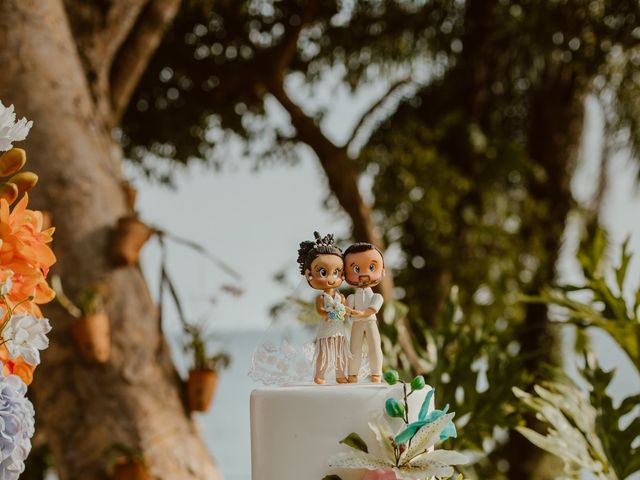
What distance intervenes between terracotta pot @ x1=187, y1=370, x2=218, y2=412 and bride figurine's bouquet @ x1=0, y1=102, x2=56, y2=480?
1692 mm

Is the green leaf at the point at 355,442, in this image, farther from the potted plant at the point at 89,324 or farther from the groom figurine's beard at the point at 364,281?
the potted plant at the point at 89,324

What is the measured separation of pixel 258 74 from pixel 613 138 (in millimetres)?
2664

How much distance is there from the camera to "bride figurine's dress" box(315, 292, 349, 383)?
1314 millimetres

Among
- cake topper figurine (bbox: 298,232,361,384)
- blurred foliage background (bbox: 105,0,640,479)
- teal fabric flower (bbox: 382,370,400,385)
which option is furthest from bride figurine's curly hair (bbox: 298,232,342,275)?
blurred foliage background (bbox: 105,0,640,479)

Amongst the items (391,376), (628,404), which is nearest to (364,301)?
(391,376)

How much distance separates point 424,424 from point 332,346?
214 millimetres

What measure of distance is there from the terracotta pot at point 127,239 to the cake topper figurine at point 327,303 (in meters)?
1.53

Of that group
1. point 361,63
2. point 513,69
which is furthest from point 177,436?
point 513,69

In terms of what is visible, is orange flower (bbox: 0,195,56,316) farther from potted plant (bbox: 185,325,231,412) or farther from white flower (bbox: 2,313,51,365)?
potted plant (bbox: 185,325,231,412)

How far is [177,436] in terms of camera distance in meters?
2.72

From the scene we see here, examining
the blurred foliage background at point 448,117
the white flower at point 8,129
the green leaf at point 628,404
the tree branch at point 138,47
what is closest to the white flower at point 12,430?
the white flower at point 8,129

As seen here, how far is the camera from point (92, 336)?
8.61 ft

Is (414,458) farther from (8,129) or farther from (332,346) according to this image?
(8,129)

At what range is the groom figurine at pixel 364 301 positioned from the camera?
1305 millimetres
